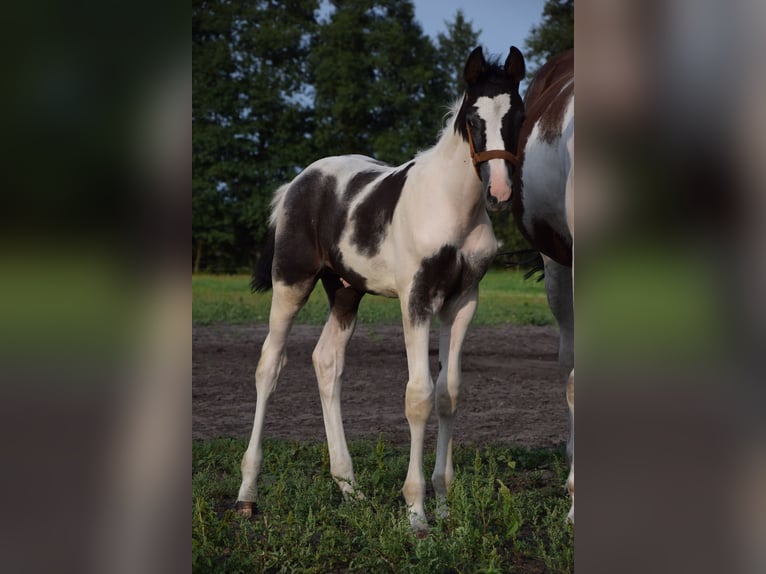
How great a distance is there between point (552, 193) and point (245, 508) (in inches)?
87.8

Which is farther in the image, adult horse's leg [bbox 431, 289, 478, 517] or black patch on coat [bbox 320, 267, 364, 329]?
black patch on coat [bbox 320, 267, 364, 329]

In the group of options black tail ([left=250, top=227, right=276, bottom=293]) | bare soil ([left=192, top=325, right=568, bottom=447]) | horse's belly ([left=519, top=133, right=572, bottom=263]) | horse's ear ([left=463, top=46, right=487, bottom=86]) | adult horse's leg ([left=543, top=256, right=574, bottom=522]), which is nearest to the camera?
horse's ear ([left=463, top=46, right=487, bottom=86])

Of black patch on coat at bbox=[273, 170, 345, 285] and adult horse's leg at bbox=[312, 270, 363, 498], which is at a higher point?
black patch on coat at bbox=[273, 170, 345, 285]

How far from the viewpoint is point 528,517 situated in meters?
4.21

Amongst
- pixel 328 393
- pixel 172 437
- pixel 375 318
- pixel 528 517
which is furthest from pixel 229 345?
pixel 172 437

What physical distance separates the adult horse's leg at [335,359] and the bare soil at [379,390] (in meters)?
0.71

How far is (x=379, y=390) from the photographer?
8102 mm

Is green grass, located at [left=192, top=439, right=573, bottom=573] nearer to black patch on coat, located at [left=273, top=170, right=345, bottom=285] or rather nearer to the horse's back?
black patch on coat, located at [left=273, top=170, right=345, bottom=285]

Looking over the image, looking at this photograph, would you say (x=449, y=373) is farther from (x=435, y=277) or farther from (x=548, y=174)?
(x=548, y=174)

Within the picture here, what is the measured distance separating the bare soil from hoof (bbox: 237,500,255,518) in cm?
130

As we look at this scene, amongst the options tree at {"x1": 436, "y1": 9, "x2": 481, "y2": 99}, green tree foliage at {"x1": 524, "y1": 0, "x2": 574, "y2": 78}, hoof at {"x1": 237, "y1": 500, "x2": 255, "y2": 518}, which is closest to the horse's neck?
hoof at {"x1": 237, "y1": 500, "x2": 255, "y2": 518}

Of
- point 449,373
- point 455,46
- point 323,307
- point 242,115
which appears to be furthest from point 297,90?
point 449,373

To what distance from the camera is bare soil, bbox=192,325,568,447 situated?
21.9 ft

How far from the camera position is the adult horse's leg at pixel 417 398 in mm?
3977
